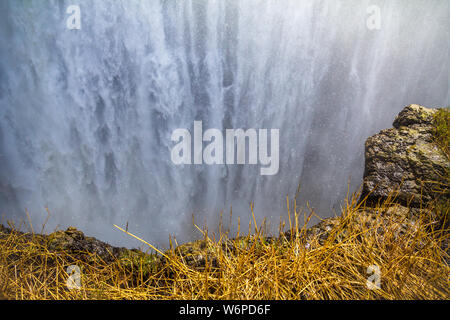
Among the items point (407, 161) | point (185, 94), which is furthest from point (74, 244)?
point (185, 94)

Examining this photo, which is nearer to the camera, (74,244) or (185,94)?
(74,244)

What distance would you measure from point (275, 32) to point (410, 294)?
2.97 m

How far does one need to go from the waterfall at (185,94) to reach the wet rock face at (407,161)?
143 centimetres

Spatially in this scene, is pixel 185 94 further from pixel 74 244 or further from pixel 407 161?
pixel 407 161

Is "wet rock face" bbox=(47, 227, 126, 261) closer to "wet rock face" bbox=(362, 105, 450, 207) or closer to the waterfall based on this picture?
"wet rock face" bbox=(362, 105, 450, 207)

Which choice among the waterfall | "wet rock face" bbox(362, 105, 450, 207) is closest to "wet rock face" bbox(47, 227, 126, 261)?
"wet rock face" bbox(362, 105, 450, 207)

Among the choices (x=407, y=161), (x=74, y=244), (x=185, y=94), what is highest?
(x=185, y=94)

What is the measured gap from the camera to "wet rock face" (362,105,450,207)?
1275 mm

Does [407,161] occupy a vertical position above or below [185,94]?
below

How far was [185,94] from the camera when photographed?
343cm

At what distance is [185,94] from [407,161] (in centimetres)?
280

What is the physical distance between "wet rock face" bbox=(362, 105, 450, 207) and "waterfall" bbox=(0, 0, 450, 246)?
1.43 meters

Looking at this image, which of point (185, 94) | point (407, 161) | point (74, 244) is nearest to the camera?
point (74, 244)
